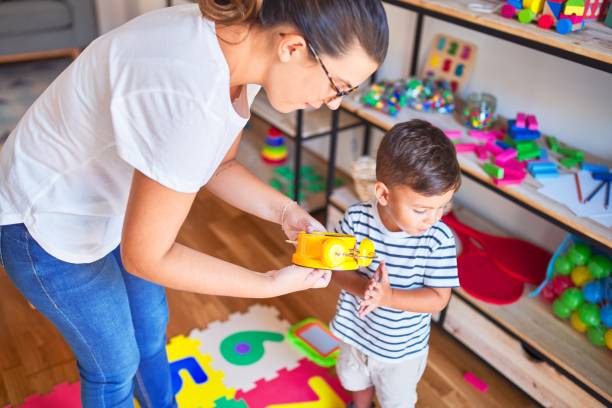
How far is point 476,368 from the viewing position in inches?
69.9

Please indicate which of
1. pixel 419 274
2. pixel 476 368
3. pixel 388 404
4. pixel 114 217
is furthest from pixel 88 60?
pixel 476 368

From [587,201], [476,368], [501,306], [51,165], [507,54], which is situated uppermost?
[51,165]

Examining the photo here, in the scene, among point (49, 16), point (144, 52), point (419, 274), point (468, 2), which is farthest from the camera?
point (49, 16)

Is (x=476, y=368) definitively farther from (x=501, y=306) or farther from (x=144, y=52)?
(x=144, y=52)

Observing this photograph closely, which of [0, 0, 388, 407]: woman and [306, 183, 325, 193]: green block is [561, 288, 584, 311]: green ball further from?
[306, 183, 325, 193]: green block

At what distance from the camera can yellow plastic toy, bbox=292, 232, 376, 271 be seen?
1.01 m

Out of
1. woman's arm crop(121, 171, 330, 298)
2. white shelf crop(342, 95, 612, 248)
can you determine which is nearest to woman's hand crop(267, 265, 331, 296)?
woman's arm crop(121, 171, 330, 298)

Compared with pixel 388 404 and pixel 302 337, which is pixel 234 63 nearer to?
pixel 388 404

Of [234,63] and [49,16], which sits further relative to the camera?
[49,16]

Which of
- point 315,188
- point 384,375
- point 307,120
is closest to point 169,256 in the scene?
point 384,375

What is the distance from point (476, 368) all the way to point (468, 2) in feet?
3.50

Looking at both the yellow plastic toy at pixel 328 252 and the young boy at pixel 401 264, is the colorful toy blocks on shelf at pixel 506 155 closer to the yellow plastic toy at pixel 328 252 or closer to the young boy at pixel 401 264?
the young boy at pixel 401 264

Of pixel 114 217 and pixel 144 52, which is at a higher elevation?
pixel 144 52

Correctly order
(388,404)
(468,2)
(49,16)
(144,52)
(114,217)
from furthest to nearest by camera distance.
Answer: (49,16), (468,2), (388,404), (114,217), (144,52)
